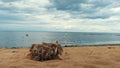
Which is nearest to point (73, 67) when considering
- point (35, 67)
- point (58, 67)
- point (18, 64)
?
point (58, 67)

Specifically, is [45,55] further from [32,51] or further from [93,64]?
[93,64]

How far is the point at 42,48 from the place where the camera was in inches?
368

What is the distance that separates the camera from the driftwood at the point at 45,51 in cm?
927

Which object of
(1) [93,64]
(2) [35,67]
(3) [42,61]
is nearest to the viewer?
(2) [35,67]

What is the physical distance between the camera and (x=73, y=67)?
781 centimetres

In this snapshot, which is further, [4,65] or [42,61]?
[42,61]

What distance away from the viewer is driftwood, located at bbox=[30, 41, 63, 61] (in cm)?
927

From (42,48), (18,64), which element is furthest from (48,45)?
(18,64)

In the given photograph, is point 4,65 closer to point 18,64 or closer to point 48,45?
point 18,64

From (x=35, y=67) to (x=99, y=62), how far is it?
8.67 ft

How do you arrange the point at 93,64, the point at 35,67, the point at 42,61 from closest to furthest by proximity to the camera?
the point at 35,67 < the point at 93,64 < the point at 42,61

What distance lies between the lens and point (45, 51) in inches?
365

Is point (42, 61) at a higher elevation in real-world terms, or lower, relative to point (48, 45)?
lower

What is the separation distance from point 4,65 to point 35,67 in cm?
115
